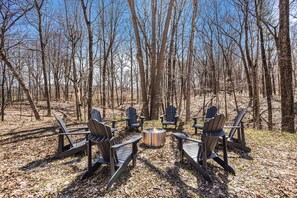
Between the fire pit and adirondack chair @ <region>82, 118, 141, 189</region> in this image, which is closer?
adirondack chair @ <region>82, 118, 141, 189</region>

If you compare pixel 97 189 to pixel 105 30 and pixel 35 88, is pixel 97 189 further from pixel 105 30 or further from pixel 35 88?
pixel 35 88

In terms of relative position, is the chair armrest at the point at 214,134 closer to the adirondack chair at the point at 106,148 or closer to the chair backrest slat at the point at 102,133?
the adirondack chair at the point at 106,148

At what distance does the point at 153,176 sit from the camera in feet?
8.36

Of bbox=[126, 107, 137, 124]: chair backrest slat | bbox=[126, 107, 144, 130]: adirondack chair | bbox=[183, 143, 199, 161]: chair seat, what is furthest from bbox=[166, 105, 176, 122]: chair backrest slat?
bbox=[183, 143, 199, 161]: chair seat

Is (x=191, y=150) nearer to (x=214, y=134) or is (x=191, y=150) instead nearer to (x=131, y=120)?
(x=214, y=134)

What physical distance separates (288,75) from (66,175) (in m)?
6.55

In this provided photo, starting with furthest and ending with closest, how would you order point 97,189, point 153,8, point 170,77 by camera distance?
point 170,77, point 153,8, point 97,189

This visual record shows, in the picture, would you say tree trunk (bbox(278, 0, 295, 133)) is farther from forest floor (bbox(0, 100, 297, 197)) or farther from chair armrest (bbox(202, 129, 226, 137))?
chair armrest (bbox(202, 129, 226, 137))

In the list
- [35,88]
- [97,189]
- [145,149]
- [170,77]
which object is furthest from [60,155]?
[35,88]

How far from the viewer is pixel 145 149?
3.72m

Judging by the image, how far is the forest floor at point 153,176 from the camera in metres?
2.16

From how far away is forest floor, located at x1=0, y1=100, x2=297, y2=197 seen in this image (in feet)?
7.09

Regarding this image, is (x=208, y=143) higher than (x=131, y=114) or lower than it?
lower

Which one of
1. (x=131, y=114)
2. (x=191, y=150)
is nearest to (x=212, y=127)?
(x=191, y=150)
